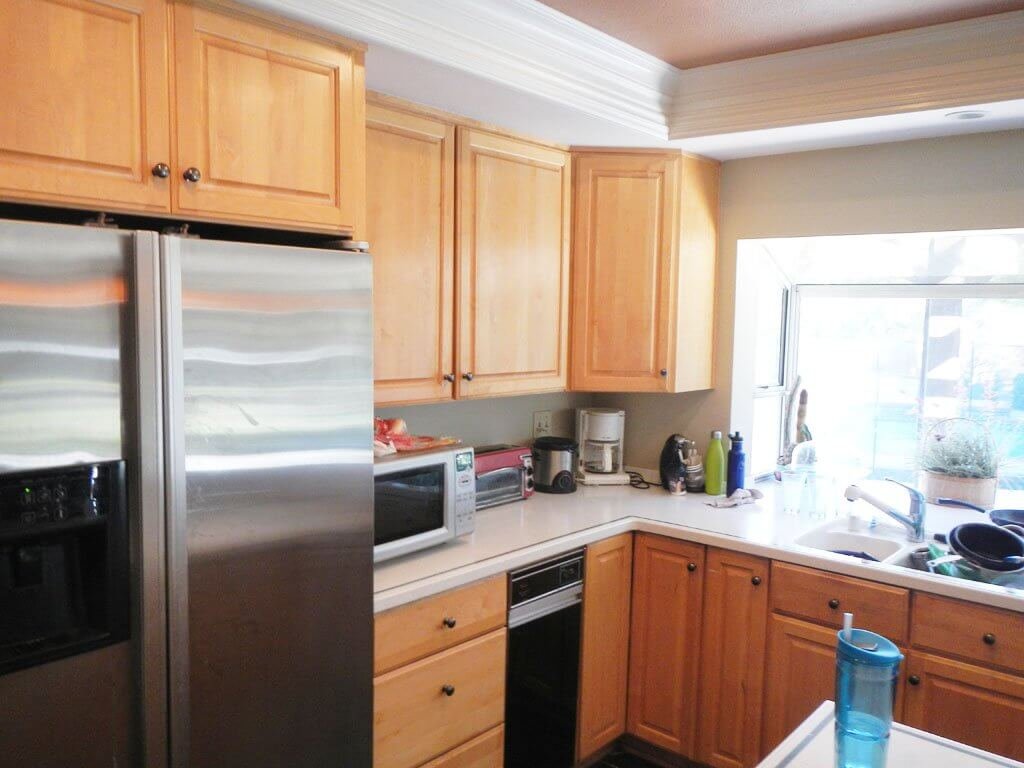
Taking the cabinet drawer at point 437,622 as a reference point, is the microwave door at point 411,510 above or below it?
above

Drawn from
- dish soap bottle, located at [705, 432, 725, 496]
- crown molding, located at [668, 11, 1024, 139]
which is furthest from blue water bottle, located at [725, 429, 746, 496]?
crown molding, located at [668, 11, 1024, 139]

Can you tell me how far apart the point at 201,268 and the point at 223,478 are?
1.33 feet

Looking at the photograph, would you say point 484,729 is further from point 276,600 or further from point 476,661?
point 276,600

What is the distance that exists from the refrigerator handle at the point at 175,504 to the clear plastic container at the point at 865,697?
3.80 feet

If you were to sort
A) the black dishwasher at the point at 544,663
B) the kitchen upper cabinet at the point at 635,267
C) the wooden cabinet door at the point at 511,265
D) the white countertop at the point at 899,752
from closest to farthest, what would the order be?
the white countertop at the point at 899,752, the black dishwasher at the point at 544,663, the wooden cabinet door at the point at 511,265, the kitchen upper cabinet at the point at 635,267

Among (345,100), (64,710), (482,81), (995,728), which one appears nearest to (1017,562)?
(995,728)

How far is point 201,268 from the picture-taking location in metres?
1.49

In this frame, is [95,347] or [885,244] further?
[885,244]

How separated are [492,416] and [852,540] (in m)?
1.36

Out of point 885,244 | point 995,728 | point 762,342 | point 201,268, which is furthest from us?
point 762,342

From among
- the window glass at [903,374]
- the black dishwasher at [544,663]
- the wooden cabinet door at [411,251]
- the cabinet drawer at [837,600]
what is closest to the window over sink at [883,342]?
the window glass at [903,374]

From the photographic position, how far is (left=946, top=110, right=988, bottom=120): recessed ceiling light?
2337 millimetres

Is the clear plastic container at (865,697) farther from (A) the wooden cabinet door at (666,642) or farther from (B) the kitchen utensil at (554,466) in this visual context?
(B) the kitchen utensil at (554,466)

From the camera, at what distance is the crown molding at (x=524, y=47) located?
6.10 ft
